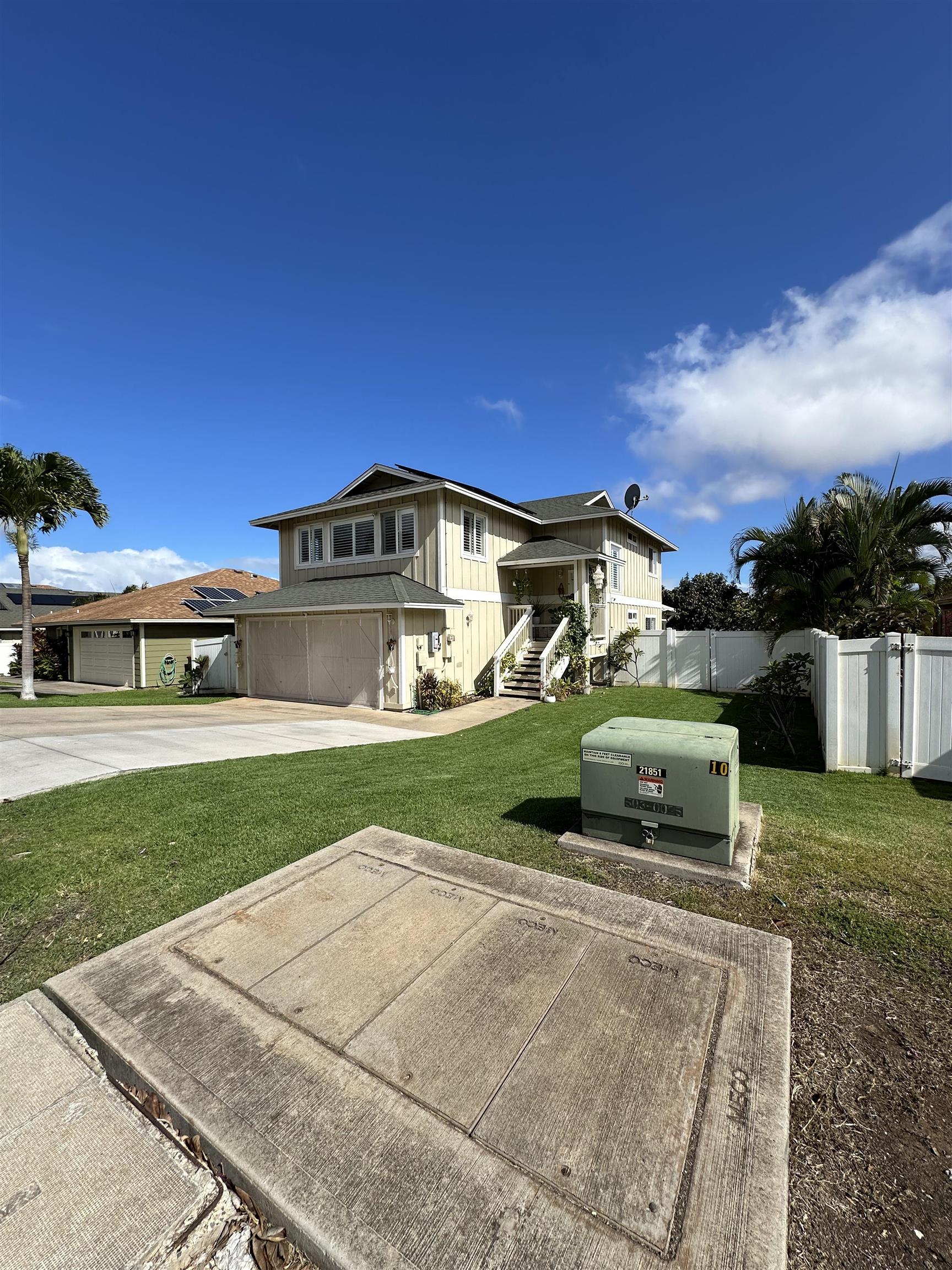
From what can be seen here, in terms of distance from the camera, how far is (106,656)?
70.5ft

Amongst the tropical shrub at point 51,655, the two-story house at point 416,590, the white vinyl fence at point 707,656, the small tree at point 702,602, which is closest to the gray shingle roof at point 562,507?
the two-story house at point 416,590

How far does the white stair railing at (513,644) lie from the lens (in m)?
15.0

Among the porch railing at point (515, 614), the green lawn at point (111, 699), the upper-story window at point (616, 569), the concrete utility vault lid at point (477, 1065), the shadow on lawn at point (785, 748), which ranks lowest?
the green lawn at point (111, 699)

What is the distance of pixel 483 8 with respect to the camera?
9.37 meters

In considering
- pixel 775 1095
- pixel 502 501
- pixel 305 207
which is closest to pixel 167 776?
pixel 775 1095

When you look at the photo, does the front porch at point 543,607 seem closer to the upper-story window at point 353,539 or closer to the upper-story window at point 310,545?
the upper-story window at point 353,539

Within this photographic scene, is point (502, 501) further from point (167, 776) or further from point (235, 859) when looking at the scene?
point (235, 859)

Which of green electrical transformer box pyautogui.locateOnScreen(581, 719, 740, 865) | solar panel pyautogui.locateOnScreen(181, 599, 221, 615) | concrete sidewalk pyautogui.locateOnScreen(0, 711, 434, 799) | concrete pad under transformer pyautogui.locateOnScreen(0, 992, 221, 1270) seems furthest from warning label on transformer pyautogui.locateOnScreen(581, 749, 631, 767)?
solar panel pyautogui.locateOnScreen(181, 599, 221, 615)

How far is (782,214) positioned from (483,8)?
6.88 metres

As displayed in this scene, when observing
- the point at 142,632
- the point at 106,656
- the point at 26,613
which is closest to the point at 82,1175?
the point at 26,613

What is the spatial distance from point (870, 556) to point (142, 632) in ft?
74.7

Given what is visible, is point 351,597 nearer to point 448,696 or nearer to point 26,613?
point 448,696

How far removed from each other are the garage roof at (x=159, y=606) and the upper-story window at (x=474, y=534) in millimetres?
7618

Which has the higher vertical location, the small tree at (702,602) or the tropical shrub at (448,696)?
the small tree at (702,602)
